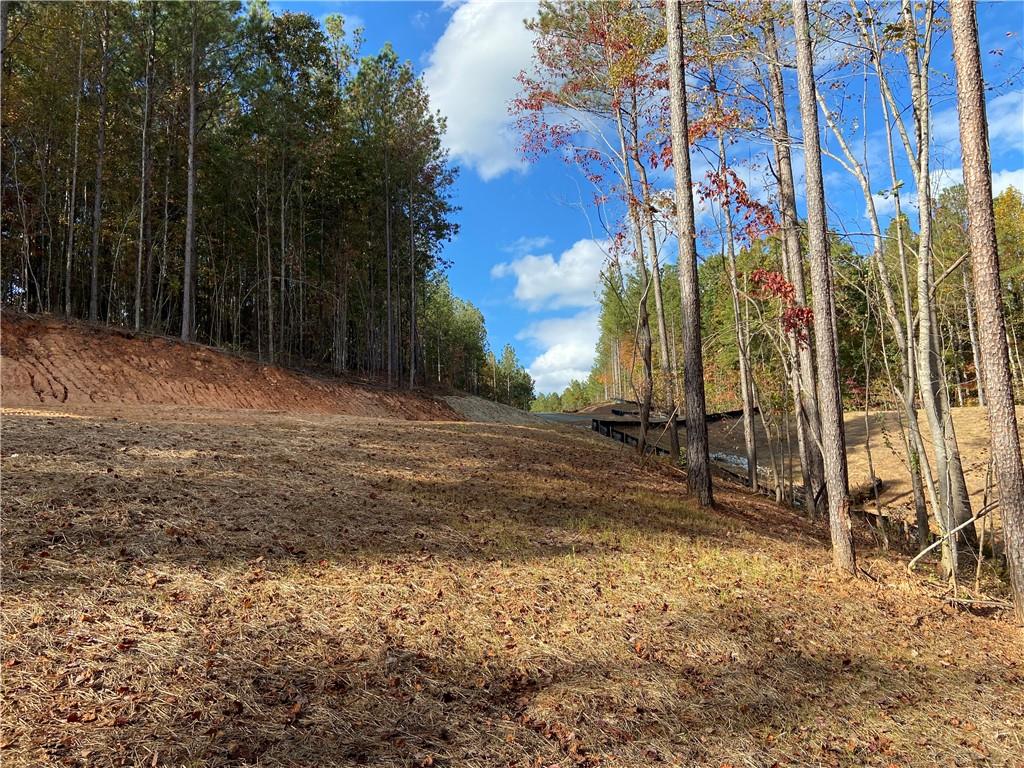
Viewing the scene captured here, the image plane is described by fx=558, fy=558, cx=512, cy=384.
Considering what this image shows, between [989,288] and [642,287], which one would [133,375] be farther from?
[989,288]

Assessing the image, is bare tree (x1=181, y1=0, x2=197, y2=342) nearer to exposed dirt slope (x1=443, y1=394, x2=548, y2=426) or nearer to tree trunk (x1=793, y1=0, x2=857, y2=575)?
exposed dirt slope (x1=443, y1=394, x2=548, y2=426)

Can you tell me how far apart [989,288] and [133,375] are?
18.5 metres

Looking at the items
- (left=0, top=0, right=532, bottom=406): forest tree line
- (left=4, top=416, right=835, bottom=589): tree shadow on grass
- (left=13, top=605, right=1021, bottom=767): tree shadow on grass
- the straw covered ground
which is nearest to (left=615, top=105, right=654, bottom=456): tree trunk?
(left=4, top=416, right=835, bottom=589): tree shadow on grass

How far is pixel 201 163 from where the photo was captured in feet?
73.0

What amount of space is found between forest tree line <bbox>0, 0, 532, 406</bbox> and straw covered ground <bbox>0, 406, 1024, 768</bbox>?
15335mm

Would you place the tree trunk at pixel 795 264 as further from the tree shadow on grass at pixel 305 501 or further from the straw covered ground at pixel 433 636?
the straw covered ground at pixel 433 636

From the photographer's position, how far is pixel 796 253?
1046 centimetres

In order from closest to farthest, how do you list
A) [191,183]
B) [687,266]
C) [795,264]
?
[687,266]
[795,264]
[191,183]

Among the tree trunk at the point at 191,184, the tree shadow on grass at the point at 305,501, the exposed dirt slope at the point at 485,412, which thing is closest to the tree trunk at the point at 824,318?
the tree shadow on grass at the point at 305,501

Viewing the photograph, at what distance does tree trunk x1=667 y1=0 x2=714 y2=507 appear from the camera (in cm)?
905

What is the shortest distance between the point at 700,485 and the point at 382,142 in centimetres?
2147

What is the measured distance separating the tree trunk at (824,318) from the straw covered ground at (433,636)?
2.16 ft

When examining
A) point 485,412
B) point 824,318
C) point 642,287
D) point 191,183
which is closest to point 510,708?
point 824,318

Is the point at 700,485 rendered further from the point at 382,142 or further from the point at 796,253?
the point at 382,142
